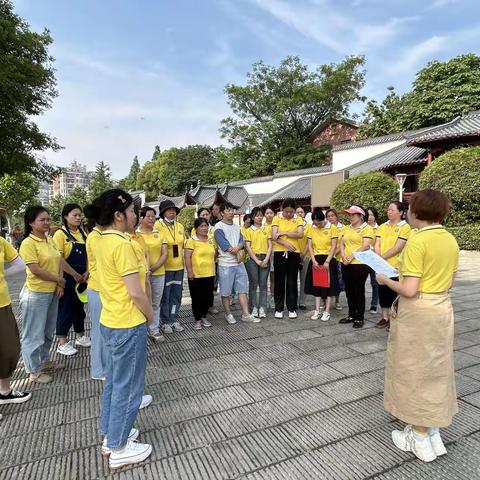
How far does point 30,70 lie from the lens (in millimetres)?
11648

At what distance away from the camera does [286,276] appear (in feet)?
17.9

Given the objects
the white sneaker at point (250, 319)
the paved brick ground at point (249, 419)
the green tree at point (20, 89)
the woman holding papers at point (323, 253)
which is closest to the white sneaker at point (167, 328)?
the paved brick ground at point (249, 419)

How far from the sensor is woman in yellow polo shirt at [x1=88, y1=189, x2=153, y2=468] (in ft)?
6.99

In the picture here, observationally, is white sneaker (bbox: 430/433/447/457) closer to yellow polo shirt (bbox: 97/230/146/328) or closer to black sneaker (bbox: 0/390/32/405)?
yellow polo shirt (bbox: 97/230/146/328)

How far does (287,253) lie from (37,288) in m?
3.24

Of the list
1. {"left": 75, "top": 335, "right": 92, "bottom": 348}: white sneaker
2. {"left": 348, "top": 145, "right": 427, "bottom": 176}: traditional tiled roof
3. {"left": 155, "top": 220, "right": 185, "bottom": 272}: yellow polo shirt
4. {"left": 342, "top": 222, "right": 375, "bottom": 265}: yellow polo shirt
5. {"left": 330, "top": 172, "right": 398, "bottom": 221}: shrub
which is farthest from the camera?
{"left": 348, "top": 145, "right": 427, "bottom": 176}: traditional tiled roof

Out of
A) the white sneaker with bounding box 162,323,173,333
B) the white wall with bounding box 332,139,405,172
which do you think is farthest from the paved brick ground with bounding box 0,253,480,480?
the white wall with bounding box 332,139,405,172

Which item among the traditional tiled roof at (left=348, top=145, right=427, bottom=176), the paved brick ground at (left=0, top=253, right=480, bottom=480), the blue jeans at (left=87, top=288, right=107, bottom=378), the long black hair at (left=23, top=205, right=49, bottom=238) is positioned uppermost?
the traditional tiled roof at (left=348, top=145, right=427, bottom=176)

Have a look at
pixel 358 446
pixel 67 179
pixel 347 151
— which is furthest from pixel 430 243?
pixel 67 179

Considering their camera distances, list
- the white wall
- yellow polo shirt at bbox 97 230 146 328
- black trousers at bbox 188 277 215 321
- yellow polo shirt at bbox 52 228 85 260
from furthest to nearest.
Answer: the white wall
black trousers at bbox 188 277 215 321
yellow polo shirt at bbox 52 228 85 260
yellow polo shirt at bbox 97 230 146 328

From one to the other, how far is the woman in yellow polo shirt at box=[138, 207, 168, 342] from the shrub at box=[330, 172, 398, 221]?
40.5 feet

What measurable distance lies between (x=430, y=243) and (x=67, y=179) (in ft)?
536

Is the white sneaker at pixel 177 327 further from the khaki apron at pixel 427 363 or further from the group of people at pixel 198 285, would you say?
the khaki apron at pixel 427 363

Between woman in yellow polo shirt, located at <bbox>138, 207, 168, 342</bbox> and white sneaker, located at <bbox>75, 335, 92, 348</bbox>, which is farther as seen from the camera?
woman in yellow polo shirt, located at <bbox>138, 207, 168, 342</bbox>
